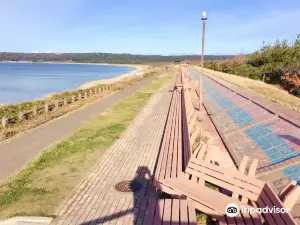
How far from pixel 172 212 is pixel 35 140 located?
343 inches

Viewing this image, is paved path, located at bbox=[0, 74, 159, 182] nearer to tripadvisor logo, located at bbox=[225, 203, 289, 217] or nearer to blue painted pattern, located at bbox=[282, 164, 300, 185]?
tripadvisor logo, located at bbox=[225, 203, 289, 217]

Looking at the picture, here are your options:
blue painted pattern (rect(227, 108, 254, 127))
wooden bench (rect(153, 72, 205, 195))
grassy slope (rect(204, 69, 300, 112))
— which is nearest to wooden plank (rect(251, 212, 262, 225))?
wooden bench (rect(153, 72, 205, 195))

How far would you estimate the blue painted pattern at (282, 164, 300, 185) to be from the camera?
6.58 m

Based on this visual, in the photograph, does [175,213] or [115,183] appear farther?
[115,183]

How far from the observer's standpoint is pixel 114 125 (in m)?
14.1

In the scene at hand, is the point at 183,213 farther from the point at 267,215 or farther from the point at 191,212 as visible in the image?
the point at 267,215

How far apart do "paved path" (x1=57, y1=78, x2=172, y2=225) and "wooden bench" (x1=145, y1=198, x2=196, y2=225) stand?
3.57ft

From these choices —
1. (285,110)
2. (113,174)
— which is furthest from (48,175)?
(285,110)

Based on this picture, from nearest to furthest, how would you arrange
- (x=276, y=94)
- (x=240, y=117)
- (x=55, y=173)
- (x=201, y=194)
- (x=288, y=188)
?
(x=288, y=188)
(x=201, y=194)
(x=55, y=173)
(x=240, y=117)
(x=276, y=94)

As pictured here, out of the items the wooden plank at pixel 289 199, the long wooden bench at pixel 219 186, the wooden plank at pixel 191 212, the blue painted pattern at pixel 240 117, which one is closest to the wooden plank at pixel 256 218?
the long wooden bench at pixel 219 186

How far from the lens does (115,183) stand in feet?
24.7

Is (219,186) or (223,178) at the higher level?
(223,178)

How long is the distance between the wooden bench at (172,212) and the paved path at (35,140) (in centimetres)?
517

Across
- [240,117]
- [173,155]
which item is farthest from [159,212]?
[240,117]
